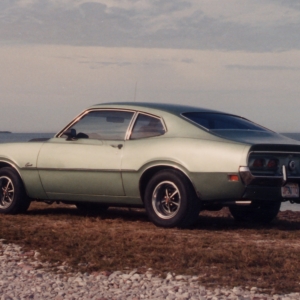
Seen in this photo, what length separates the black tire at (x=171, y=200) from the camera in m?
7.77

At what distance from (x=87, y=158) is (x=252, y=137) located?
6.63 ft

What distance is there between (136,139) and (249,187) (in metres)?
1.57

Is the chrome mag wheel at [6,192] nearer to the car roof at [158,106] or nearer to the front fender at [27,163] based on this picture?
the front fender at [27,163]

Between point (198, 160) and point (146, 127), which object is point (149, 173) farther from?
point (198, 160)

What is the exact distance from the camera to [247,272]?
5.52m

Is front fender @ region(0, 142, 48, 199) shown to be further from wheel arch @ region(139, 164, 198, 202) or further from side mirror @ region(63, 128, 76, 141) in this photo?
wheel arch @ region(139, 164, 198, 202)

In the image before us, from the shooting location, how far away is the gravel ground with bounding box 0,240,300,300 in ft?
16.2

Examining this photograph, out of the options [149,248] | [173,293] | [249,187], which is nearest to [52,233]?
[149,248]

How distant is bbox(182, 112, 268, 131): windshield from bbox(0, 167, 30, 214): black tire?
2472mm

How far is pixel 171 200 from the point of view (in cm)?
799

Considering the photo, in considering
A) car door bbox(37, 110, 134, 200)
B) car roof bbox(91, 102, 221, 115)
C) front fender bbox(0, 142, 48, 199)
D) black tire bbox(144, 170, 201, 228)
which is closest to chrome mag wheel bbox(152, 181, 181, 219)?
black tire bbox(144, 170, 201, 228)

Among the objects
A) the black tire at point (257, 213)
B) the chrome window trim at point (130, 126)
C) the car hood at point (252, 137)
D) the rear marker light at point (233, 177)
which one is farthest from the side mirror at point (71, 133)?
the rear marker light at point (233, 177)

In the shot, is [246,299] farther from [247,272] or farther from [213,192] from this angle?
[213,192]

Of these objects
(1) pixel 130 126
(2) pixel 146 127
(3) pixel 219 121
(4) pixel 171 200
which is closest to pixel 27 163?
(1) pixel 130 126
